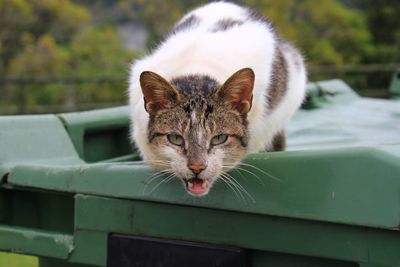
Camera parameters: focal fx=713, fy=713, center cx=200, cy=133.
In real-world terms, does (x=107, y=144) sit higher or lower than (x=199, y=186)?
higher

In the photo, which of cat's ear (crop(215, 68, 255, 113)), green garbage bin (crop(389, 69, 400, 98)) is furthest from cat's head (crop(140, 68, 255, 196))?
green garbage bin (crop(389, 69, 400, 98))

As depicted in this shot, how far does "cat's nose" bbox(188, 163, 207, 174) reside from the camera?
2.13 metres

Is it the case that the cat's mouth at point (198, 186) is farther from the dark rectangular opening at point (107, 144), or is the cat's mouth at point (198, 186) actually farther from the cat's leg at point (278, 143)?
the dark rectangular opening at point (107, 144)

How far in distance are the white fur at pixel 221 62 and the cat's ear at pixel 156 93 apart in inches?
5.7

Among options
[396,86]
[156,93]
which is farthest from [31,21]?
[156,93]

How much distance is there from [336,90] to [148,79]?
2.65 metres

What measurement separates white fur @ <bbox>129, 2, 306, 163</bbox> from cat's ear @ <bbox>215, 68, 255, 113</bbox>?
6.4 inches

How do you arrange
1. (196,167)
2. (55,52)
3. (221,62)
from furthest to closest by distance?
1. (55,52)
2. (221,62)
3. (196,167)

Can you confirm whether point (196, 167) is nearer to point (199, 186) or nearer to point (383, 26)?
point (199, 186)

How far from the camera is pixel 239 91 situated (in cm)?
227

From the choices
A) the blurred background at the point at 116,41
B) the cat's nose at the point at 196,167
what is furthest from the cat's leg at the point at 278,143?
the blurred background at the point at 116,41

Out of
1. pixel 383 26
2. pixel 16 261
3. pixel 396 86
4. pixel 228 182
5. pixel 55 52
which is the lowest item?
pixel 16 261

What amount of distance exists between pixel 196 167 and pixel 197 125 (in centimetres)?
16

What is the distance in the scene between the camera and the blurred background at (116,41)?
12.5 meters
